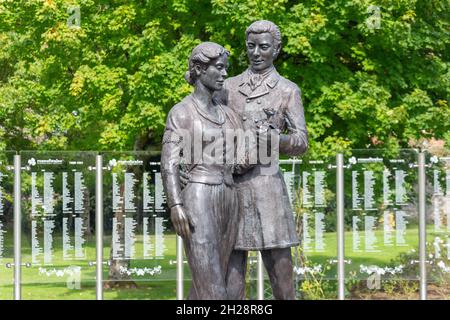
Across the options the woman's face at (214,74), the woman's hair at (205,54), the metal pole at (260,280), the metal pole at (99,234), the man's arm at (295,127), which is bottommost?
the metal pole at (260,280)

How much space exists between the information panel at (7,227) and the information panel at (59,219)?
0.79 feet

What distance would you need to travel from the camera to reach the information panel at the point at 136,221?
16.7 m

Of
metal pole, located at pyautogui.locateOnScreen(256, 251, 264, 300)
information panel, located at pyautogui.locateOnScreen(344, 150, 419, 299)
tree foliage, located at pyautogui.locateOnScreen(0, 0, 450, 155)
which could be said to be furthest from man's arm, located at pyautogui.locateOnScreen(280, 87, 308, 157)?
tree foliage, located at pyautogui.locateOnScreen(0, 0, 450, 155)

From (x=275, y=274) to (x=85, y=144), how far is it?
12.6 metres

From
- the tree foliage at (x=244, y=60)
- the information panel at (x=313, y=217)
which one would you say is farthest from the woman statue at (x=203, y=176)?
the tree foliage at (x=244, y=60)

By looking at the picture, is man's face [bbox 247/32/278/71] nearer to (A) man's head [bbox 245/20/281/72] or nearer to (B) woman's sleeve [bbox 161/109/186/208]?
(A) man's head [bbox 245/20/281/72]

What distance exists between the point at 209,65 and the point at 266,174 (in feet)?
3.67

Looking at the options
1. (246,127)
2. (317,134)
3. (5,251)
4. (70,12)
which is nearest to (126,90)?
(70,12)
